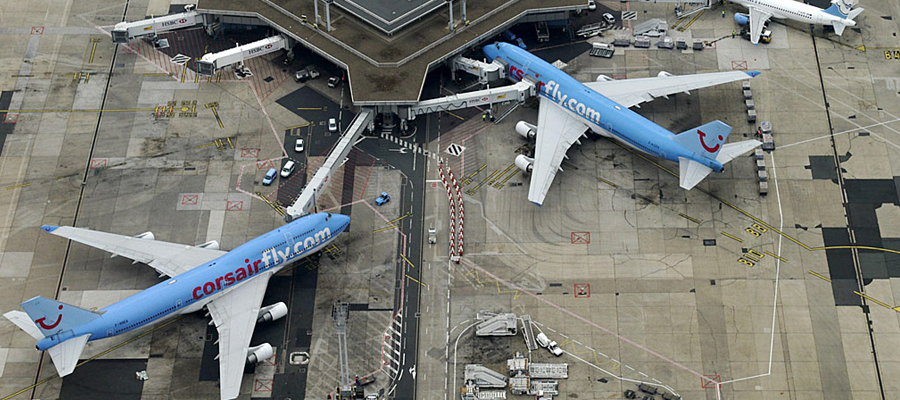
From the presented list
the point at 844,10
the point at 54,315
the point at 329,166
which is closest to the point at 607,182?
the point at 329,166

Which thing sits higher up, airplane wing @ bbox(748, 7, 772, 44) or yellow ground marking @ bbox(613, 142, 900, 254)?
airplane wing @ bbox(748, 7, 772, 44)

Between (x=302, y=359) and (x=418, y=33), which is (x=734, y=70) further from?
(x=302, y=359)

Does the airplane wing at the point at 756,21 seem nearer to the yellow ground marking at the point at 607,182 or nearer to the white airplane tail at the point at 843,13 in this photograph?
the white airplane tail at the point at 843,13

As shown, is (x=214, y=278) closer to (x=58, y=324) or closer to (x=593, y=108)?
(x=58, y=324)

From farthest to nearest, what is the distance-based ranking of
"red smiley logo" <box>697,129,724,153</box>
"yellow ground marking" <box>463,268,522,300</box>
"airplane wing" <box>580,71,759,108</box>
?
1. "airplane wing" <box>580,71,759,108</box>
2. "red smiley logo" <box>697,129,724,153</box>
3. "yellow ground marking" <box>463,268,522,300</box>

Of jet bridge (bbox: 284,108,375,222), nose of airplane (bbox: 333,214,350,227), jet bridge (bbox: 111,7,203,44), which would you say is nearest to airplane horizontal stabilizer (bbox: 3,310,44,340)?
jet bridge (bbox: 284,108,375,222)

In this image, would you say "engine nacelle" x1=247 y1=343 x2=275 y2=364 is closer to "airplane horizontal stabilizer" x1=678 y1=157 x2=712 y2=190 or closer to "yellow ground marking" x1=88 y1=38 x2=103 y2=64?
"airplane horizontal stabilizer" x1=678 y1=157 x2=712 y2=190
